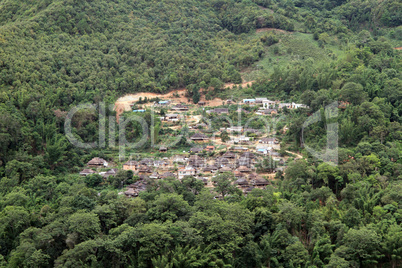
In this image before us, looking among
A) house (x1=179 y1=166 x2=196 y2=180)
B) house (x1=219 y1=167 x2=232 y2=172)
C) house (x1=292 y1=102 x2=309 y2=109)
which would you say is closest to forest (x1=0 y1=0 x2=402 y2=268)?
house (x1=292 y1=102 x2=309 y2=109)

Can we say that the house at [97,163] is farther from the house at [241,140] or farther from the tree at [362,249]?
the tree at [362,249]

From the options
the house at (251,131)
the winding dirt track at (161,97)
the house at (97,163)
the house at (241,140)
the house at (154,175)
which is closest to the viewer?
the house at (154,175)

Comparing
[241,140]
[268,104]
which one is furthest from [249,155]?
[268,104]

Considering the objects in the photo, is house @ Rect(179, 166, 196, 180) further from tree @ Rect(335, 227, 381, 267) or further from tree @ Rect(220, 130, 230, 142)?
tree @ Rect(335, 227, 381, 267)

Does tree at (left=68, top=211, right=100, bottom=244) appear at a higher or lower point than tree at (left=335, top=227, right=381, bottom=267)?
higher

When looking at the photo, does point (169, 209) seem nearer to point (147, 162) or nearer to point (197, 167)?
point (197, 167)

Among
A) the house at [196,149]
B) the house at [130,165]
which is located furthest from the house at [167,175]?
the house at [196,149]
